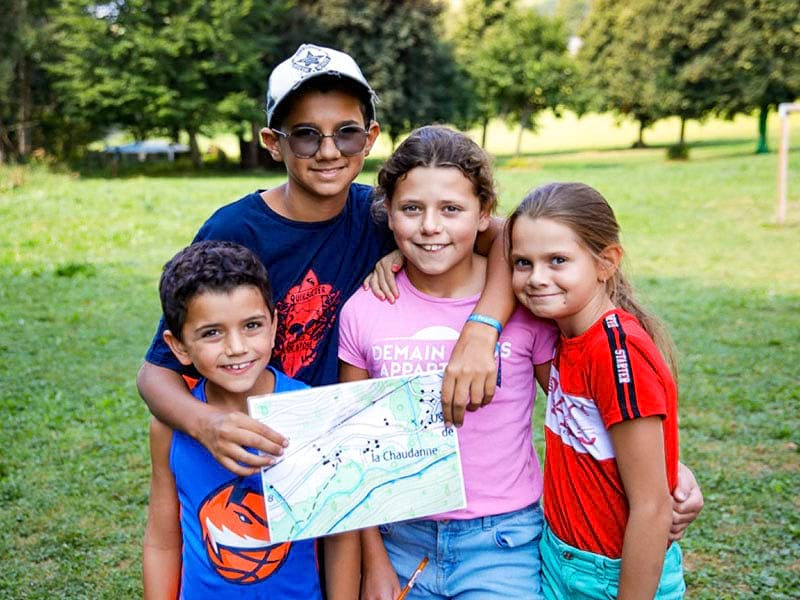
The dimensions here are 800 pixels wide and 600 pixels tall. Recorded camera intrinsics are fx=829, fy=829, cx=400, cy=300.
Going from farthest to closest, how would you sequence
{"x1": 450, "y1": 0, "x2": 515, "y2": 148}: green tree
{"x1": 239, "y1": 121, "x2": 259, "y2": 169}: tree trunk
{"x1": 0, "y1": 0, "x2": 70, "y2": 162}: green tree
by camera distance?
1. {"x1": 450, "y1": 0, "x2": 515, "y2": 148}: green tree
2. {"x1": 239, "y1": 121, "x2": 259, "y2": 169}: tree trunk
3. {"x1": 0, "y1": 0, "x2": 70, "y2": 162}: green tree

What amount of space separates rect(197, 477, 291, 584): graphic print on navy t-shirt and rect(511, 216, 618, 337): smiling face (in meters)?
0.90

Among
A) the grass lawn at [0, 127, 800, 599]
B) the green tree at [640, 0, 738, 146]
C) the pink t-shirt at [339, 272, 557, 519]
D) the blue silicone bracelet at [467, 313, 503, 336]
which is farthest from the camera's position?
the green tree at [640, 0, 738, 146]

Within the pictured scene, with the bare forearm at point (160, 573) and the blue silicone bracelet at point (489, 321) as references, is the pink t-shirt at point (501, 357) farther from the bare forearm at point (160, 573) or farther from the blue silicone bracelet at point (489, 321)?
the bare forearm at point (160, 573)

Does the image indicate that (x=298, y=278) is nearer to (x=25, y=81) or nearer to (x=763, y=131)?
(x=25, y=81)

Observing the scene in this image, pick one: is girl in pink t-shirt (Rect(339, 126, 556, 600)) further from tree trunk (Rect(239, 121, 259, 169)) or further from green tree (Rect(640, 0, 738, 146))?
green tree (Rect(640, 0, 738, 146))

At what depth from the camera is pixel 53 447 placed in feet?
18.4

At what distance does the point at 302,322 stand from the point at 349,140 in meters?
0.54

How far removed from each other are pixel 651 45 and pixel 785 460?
115ft

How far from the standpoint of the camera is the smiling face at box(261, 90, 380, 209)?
2369mm

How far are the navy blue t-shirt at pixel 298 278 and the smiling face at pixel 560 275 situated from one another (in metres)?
0.56

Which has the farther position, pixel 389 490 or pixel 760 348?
pixel 760 348

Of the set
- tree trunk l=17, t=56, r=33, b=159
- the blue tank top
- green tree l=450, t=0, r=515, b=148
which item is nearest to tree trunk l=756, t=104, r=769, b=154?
green tree l=450, t=0, r=515, b=148

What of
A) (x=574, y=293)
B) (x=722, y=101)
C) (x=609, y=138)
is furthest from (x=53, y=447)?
(x=609, y=138)

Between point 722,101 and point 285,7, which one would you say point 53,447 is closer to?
point 285,7
